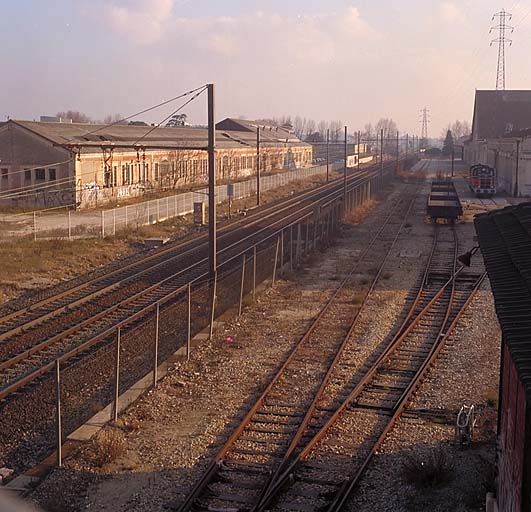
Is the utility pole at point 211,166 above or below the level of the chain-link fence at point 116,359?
above

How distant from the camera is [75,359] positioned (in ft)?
43.0

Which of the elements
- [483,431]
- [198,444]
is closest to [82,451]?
[198,444]

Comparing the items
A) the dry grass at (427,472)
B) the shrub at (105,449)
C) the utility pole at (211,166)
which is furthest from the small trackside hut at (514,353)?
the utility pole at (211,166)

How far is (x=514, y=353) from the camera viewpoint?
511 cm

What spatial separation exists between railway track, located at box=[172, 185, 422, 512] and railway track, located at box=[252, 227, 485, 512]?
0.76 feet

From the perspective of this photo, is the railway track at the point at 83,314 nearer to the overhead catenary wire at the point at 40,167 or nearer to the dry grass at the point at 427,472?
the dry grass at the point at 427,472

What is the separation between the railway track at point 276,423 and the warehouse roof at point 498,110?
80308mm

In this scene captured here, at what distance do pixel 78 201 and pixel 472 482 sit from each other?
1243 inches

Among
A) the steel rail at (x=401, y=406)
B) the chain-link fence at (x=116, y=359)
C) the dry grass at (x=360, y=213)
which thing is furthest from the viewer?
the dry grass at (x=360, y=213)

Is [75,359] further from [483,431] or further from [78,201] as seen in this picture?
[78,201]

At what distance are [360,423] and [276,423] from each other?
3.90 ft

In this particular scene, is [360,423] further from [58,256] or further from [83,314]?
[58,256]

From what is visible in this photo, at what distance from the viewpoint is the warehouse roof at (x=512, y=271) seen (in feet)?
17.3

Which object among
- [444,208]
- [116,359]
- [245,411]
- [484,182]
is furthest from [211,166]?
[484,182]
